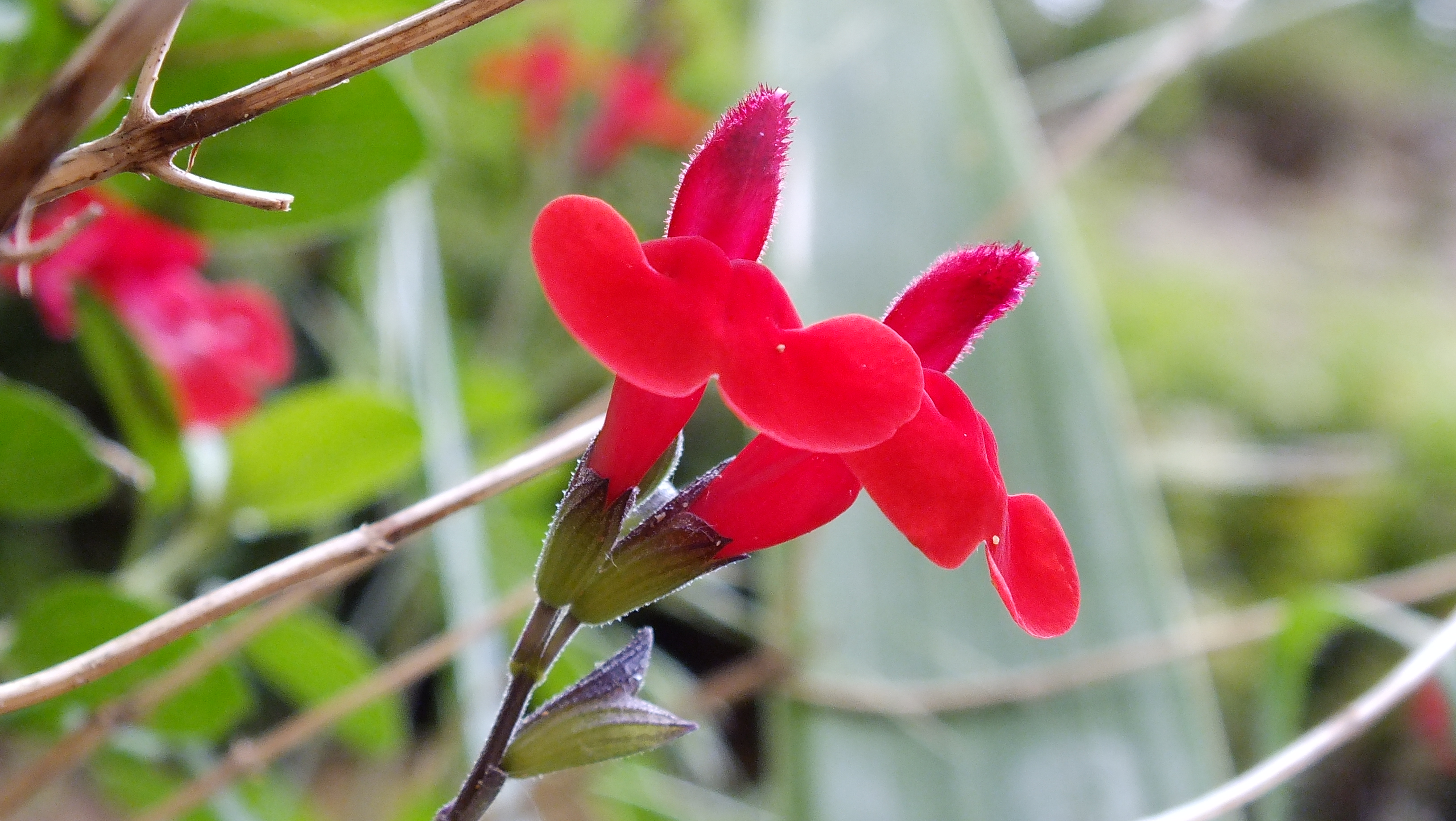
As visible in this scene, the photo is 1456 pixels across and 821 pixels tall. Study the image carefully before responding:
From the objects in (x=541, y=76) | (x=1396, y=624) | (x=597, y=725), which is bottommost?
(x=597, y=725)

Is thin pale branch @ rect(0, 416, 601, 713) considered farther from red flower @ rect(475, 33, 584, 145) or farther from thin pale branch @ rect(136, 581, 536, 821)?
red flower @ rect(475, 33, 584, 145)

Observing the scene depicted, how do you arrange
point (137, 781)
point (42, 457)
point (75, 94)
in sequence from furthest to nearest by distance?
point (137, 781)
point (42, 457)
point (75, 94)

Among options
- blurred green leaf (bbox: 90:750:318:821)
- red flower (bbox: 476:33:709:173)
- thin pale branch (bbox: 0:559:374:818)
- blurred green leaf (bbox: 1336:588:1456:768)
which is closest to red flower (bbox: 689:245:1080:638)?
thin pale branch (bbox: 0:559:374:818)

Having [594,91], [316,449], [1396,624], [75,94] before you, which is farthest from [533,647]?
[594,91]

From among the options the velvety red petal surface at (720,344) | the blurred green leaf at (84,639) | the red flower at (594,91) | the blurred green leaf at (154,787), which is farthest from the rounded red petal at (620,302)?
the red flower at (594,91)

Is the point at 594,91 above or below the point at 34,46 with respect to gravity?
above

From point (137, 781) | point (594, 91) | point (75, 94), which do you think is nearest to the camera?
point (75, 94)

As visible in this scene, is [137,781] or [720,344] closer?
[720,344]

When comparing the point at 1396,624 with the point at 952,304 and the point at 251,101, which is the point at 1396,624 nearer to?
the point at 952,304
